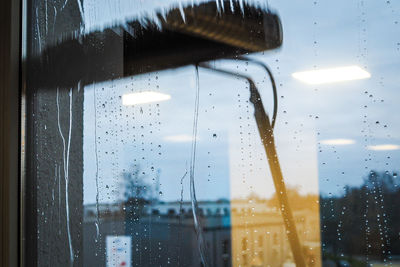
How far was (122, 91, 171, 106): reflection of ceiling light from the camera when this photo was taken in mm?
874

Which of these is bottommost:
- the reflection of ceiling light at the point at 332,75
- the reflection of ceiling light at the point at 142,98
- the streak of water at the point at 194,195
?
the streak of water at the point at 194,195

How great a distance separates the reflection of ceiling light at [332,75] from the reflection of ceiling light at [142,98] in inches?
10.4

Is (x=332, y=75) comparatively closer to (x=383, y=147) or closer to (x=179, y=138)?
(x=383, y=147)

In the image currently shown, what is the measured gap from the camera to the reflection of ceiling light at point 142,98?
87cm

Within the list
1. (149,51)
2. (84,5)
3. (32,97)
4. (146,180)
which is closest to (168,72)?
(149,51)

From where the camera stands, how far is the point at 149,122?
888 millimetres

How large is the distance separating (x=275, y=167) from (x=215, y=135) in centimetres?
12

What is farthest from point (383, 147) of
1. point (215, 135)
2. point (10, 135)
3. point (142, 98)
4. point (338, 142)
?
point (10, 135)

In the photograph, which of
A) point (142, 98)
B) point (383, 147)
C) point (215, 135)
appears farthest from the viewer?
point (142, 98)

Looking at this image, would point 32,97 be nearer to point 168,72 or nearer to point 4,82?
point 4,82

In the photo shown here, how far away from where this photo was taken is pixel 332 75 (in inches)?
26.3

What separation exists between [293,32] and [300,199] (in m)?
0.24

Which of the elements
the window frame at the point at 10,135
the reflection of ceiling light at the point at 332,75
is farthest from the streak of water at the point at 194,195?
the window frame at the point at 10,135

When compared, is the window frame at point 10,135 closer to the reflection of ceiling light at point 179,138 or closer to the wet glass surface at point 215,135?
the wet glass surface at point 215,135
